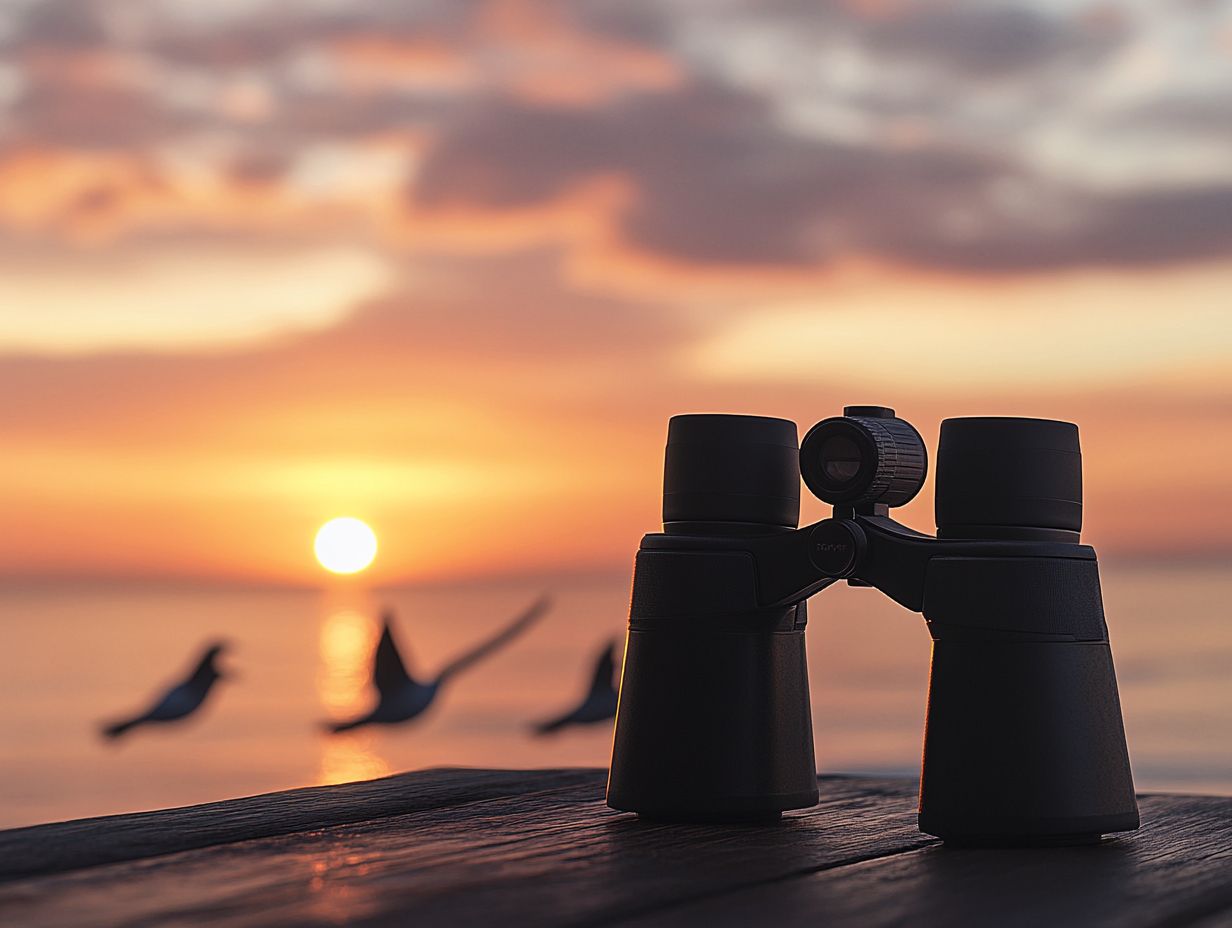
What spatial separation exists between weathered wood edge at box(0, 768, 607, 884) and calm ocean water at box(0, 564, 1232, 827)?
110 cm

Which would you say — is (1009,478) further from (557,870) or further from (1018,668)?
(557,870)

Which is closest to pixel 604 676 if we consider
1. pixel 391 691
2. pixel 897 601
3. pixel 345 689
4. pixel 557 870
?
pixel 391 691

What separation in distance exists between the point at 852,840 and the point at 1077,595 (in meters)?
0.41

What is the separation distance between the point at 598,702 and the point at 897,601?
387 cm

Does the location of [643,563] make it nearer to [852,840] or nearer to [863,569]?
[863,569]

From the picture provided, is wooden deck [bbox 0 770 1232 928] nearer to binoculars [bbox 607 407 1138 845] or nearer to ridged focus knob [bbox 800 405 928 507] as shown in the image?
binoculars [bbox 607 407 1138 845]

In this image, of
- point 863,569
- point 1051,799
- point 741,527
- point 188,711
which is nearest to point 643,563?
point 741,527

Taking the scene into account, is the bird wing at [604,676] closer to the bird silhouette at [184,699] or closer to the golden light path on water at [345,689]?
the golden light path on water at [345,689]

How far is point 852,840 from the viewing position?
6.31 ft

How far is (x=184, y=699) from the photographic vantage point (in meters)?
9.06

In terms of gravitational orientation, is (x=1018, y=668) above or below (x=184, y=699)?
below

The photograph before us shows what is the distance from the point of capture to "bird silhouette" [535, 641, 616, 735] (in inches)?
219

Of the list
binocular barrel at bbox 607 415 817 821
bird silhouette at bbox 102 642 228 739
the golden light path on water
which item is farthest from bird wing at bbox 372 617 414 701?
binocular barrel at bbox 607 415 817 821

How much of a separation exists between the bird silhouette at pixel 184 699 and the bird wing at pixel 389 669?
5.18 ft
